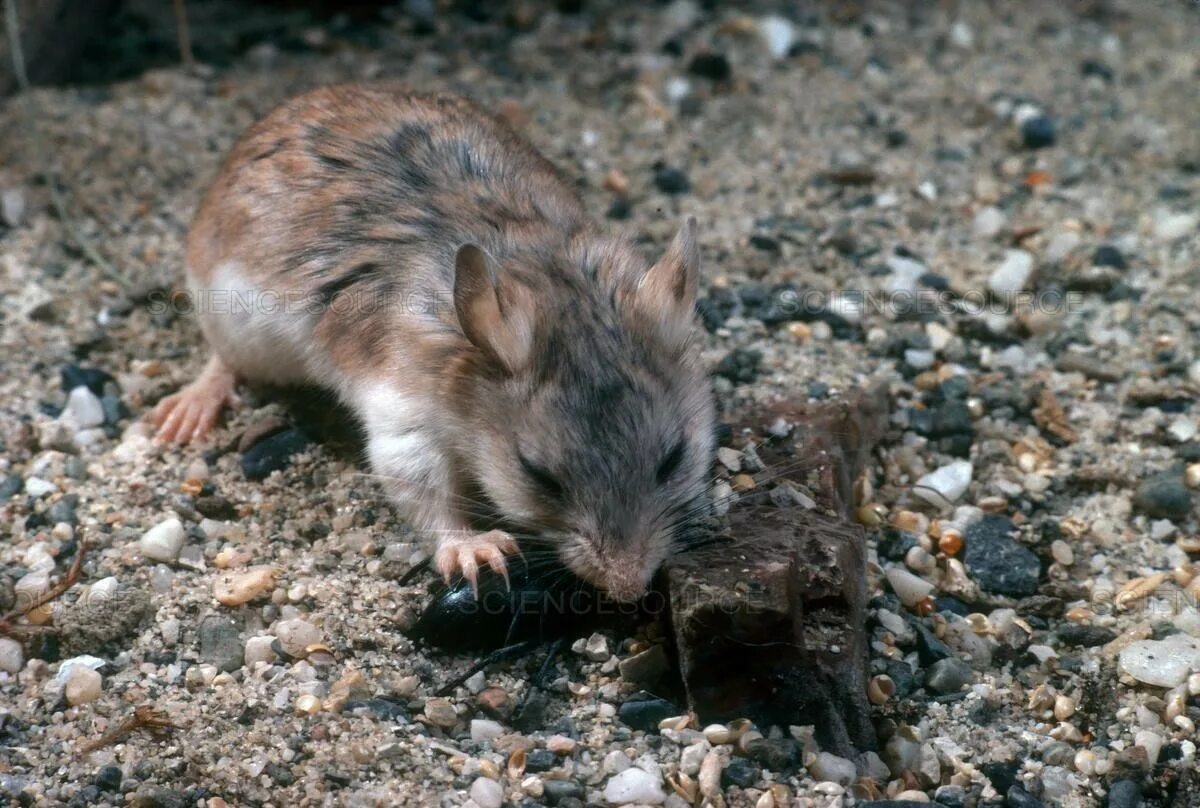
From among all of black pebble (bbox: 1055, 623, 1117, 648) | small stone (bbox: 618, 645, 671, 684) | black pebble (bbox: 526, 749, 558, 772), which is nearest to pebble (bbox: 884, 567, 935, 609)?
black pebble (bbox: 1055, 623, 1117, 648)

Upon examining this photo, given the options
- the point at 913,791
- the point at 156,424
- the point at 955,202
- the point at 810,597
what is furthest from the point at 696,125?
the point at 913,791

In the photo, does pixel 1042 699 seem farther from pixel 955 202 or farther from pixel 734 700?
pixel 955 202

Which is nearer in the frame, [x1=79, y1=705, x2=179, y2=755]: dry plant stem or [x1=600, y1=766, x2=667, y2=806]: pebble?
[x1=600, y1=766, x2=667, y2=806]: pebble

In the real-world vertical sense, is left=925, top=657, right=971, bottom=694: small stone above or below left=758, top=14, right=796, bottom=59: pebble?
below

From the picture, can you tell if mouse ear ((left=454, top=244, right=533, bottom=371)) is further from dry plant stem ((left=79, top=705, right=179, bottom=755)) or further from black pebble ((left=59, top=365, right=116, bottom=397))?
black pebble ((left=59, top=365, right=116, bottom=397))

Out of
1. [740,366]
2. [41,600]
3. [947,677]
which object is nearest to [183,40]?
A: [740,366]
